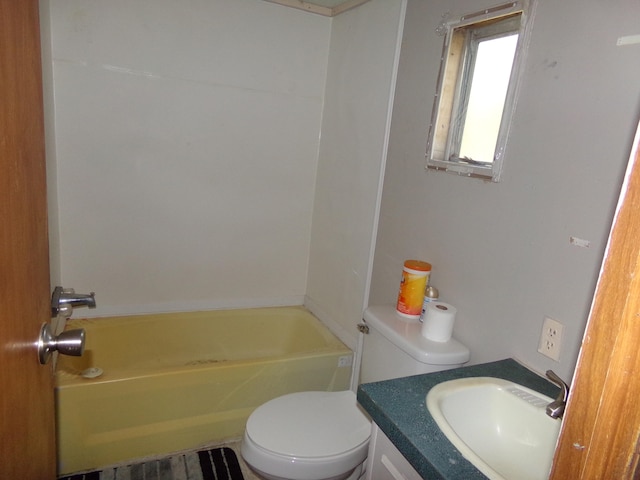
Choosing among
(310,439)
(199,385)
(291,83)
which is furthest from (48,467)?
(291,83)

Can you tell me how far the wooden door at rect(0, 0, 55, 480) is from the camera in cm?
55

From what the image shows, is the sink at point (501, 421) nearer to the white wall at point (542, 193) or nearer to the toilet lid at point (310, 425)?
the white wall at point (542, 193)

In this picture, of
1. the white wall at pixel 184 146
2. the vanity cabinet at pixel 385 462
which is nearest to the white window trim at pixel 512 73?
the vanity cabinet at pixel 385 462

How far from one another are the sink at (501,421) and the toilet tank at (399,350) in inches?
9.1

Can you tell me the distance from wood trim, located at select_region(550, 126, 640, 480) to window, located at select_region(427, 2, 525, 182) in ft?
3.35

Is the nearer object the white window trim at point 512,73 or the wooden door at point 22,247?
the wooden door at point 22,247

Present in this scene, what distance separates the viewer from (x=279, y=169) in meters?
2.59

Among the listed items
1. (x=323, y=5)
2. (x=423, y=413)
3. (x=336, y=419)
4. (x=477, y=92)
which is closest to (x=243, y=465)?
(x=336, y=419)

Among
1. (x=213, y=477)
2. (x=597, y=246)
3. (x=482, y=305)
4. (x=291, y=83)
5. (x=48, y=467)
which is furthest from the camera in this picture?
(x=291, y=83)

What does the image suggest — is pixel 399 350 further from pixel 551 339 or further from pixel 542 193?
pixel 542 193

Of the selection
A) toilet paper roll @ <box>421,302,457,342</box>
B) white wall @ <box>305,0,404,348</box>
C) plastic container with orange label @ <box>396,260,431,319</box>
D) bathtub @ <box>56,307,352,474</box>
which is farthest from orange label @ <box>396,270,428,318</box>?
bathtub @ <box>56,307,352,474</box>

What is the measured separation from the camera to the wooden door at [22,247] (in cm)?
55

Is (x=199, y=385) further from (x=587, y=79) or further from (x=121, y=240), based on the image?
(x=587, y=79)

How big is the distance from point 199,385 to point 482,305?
1.27 metres
